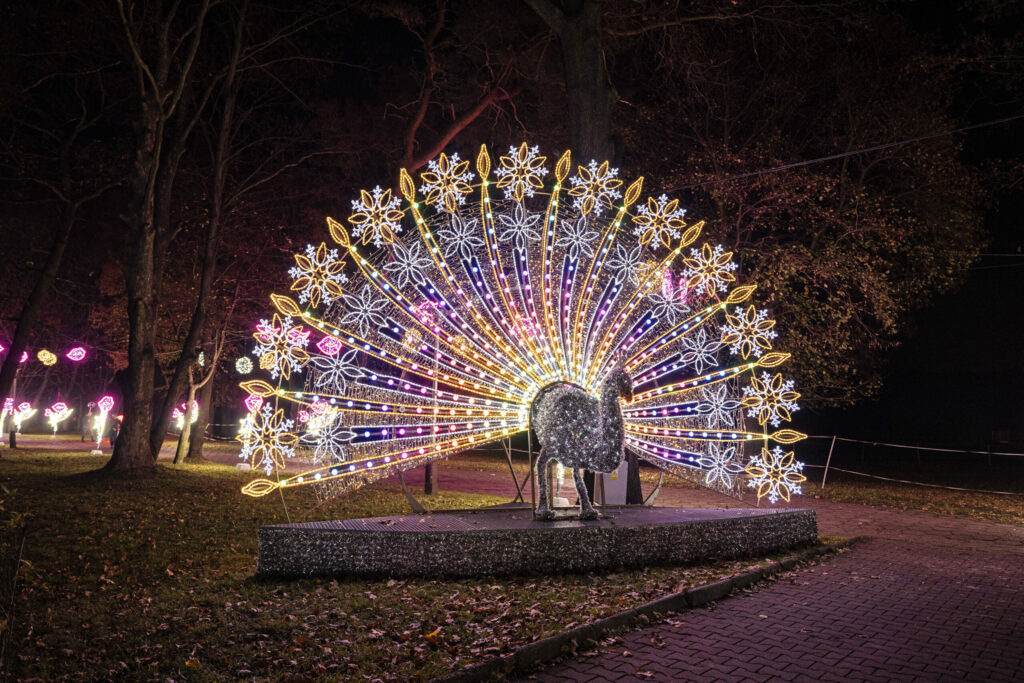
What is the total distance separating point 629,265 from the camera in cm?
863

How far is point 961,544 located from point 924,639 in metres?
5.53

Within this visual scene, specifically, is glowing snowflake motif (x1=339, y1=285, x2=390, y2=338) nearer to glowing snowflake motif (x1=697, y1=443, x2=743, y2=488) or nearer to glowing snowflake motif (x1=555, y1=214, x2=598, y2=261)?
glowing snowflake motif (x1=555, y1=214, x2=598, y2=261)

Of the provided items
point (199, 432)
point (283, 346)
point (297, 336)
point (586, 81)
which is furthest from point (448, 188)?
point (199, 432)

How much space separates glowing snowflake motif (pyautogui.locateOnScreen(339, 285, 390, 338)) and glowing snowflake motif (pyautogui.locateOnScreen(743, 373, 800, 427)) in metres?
4.31

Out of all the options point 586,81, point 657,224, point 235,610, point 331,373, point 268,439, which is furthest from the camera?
point 586,81

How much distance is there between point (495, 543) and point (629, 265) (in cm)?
358

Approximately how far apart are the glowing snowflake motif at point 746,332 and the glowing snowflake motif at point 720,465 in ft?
3.90

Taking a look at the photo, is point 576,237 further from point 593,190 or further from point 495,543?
point 495,543

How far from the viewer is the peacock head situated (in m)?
7.66

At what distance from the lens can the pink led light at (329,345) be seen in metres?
7.63

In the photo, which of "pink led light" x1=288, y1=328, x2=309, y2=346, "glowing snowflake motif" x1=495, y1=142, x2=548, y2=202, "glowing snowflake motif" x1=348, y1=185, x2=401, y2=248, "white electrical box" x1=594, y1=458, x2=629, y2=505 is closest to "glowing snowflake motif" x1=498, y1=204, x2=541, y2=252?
"glowing snowflake motif" x1=495, y1=142, x2=548, y2=202

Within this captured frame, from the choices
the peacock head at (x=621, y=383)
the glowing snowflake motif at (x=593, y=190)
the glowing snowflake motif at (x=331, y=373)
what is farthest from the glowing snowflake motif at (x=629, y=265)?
the glowing snowflake motif at (x=331, y=373)

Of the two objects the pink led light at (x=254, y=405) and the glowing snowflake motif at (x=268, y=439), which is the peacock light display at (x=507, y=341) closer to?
the glowing snowflake motif at (x=268, y=439)

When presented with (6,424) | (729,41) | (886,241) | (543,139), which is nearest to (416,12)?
(543,139)
